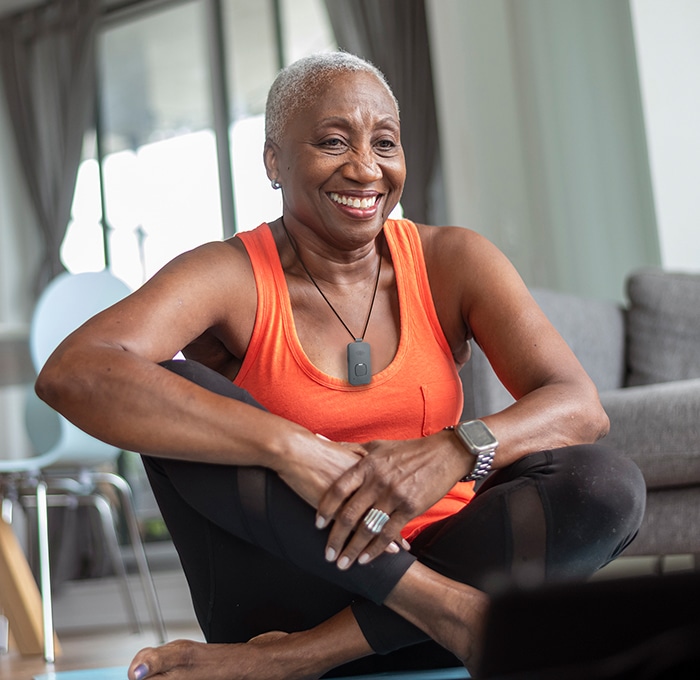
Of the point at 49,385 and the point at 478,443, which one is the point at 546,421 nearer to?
the point at 478,443

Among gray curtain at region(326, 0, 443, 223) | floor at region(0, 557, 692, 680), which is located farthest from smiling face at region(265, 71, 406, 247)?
gray curtain at region(326, 0, 443, 223)

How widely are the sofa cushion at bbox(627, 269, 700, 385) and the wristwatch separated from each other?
5.01ft

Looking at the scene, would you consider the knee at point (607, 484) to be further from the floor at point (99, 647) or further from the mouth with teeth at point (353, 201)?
the floor at point (99, 647)

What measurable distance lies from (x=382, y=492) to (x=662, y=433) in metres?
1.13

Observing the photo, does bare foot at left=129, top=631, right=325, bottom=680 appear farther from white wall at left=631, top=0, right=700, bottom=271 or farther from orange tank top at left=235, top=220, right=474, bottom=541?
white wall at left=631, top=0, right=700, bottom=271

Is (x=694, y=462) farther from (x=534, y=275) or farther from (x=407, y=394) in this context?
(x=534, y=275)

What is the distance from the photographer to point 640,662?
595 mm

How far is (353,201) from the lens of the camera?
5.25ft

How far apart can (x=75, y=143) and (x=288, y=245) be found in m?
4.36

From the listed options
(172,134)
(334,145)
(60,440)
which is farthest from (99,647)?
(172,134)

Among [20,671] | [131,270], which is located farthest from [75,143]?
[20,671]

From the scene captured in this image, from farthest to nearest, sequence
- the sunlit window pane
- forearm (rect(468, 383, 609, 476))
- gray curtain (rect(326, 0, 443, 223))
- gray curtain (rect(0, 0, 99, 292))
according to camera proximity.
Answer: gray curtain (rect(0, 0, 99, 292)) → the sunlit window pane → gray curtain (rect(326, 0, 443, 223)) → forearm (rect(468, 383, 609, 476))

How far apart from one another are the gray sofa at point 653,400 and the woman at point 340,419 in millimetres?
596

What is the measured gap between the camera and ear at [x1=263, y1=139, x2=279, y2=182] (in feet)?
5.53
